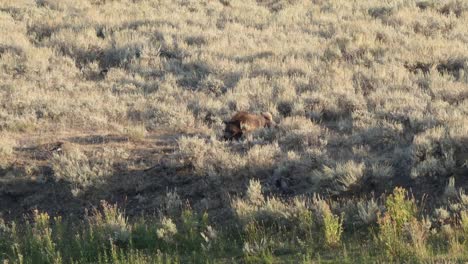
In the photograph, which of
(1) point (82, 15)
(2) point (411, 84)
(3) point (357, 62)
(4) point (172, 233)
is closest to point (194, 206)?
(4) point (172, 233)

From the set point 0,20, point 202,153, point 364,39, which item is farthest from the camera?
point 0,20

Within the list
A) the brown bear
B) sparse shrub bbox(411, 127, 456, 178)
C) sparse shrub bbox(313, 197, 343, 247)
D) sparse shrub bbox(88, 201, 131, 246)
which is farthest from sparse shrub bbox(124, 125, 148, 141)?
sparse shrub bbox(411, 127, 456, 178)

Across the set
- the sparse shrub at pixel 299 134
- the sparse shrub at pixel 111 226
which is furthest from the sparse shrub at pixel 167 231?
the sparse shrub at pixel 299 134

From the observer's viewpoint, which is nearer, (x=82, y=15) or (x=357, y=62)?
(x=357, y=62)

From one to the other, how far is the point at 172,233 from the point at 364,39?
1066cm

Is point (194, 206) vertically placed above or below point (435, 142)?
below

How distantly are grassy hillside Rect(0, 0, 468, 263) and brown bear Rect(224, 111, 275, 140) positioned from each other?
252 mm

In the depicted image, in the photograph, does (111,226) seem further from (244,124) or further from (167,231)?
(244,124)

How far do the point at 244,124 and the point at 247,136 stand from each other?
0.41m

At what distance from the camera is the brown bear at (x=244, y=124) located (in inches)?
393

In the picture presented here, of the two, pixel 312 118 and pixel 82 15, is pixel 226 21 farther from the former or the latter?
pixel 312 118

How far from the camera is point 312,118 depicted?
11.0 meters

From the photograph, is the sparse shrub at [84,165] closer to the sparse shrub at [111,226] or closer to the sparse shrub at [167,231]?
the sparse shrub at [111,226]

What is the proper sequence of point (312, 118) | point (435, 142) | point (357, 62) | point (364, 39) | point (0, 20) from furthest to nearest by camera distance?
point (0, 20), point (364, 39), point (357, 62), point (312, 118), point (435, 142)
